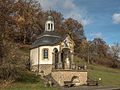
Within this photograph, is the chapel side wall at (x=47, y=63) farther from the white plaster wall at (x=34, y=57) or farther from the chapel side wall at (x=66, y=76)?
the chapel side wall at (x=66, y=76)

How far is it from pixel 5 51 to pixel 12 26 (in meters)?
22.7

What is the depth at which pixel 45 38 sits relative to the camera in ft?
84.6

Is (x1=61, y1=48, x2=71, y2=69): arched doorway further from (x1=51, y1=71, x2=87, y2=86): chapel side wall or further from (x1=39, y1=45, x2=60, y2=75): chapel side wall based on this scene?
(x1=51, y1=71, x2=87, y2=86): chapel side wall

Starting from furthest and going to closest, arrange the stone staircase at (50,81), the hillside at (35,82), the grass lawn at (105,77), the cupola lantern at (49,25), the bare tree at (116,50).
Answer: the bare tree at (116,50), the cupola lantern at (49,25), the grass lawn at (105,77), the stone staircase at (50,81), the hillside at (35,82)

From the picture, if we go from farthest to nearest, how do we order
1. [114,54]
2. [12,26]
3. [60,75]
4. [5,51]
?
[114,54], [12,26], [60,75], [5,51]

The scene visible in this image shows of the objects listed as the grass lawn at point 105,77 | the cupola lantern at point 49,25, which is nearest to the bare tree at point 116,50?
the grass lawn at point 105,77

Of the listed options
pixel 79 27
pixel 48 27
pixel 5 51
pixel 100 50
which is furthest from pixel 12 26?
pixel 100 50

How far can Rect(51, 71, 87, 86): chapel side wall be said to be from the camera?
20016 mm

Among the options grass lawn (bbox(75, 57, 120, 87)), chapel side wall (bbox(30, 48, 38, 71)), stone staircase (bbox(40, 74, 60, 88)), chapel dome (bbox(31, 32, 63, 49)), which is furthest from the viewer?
chapel side wall (bbox(30, 48, 38, 71))

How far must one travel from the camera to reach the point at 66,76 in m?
20.4

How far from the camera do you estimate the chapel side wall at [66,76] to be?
20016 millimetres

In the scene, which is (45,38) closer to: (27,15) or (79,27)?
(27,15)

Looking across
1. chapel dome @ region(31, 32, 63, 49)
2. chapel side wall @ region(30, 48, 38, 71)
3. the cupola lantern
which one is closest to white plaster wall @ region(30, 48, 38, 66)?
chapel side wall @ region(30, 48, 38, 71)

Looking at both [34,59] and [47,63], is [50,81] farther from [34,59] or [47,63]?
[34,59]
